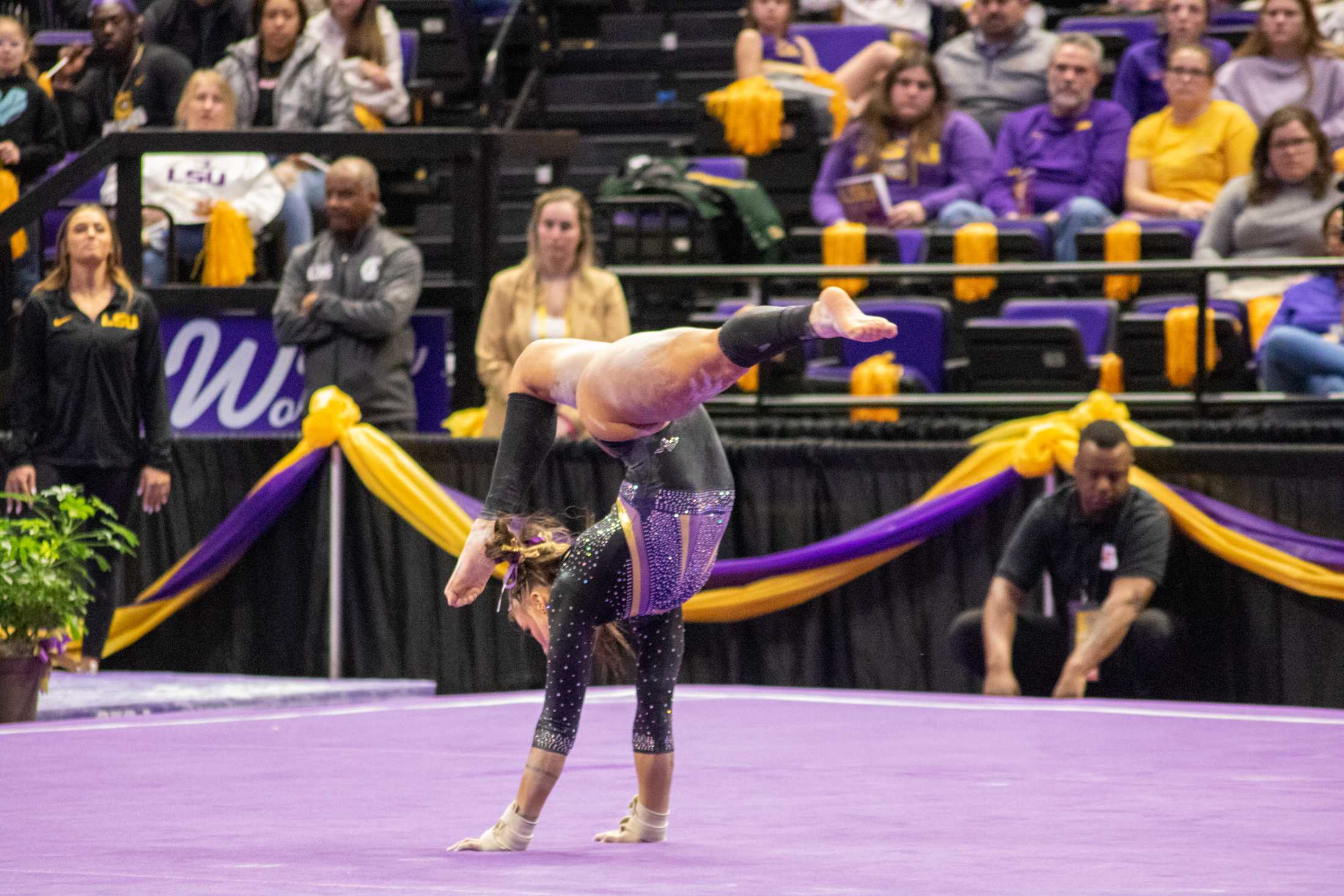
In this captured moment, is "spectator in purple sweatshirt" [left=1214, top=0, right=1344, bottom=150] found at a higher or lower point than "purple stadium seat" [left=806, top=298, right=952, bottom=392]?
higher

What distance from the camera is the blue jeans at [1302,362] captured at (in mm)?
7762

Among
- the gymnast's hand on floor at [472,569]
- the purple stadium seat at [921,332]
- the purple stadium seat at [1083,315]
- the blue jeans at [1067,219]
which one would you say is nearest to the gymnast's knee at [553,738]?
the gymnast's hand on floor at [472,569]

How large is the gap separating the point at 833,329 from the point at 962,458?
400 centimetres

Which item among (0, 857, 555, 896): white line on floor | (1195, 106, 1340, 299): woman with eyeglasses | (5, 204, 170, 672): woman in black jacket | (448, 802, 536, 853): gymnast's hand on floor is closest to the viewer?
(0, 857, 555, 896): white line on floor

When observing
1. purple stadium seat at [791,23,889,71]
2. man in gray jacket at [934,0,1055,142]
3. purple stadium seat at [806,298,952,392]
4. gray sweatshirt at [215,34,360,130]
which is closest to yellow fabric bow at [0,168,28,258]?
gray sweatshirt at [215,34,360,130]

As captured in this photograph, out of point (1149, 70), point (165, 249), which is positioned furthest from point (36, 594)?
point (1149, 70)

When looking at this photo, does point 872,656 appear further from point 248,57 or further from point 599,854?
point 248,57

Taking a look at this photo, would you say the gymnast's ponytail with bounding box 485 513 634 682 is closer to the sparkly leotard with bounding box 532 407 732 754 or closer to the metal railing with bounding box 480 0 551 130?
the sparkly leotard with bounding box 532 407 732 754

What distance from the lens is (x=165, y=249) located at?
966cm

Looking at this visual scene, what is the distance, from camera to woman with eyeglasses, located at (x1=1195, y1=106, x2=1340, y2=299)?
8352 mm

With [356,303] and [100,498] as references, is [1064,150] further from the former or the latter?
[100,498]

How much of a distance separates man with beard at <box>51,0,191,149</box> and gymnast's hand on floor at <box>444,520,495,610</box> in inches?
265

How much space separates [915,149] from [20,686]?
468cm

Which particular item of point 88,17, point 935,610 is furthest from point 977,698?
point 88,17
